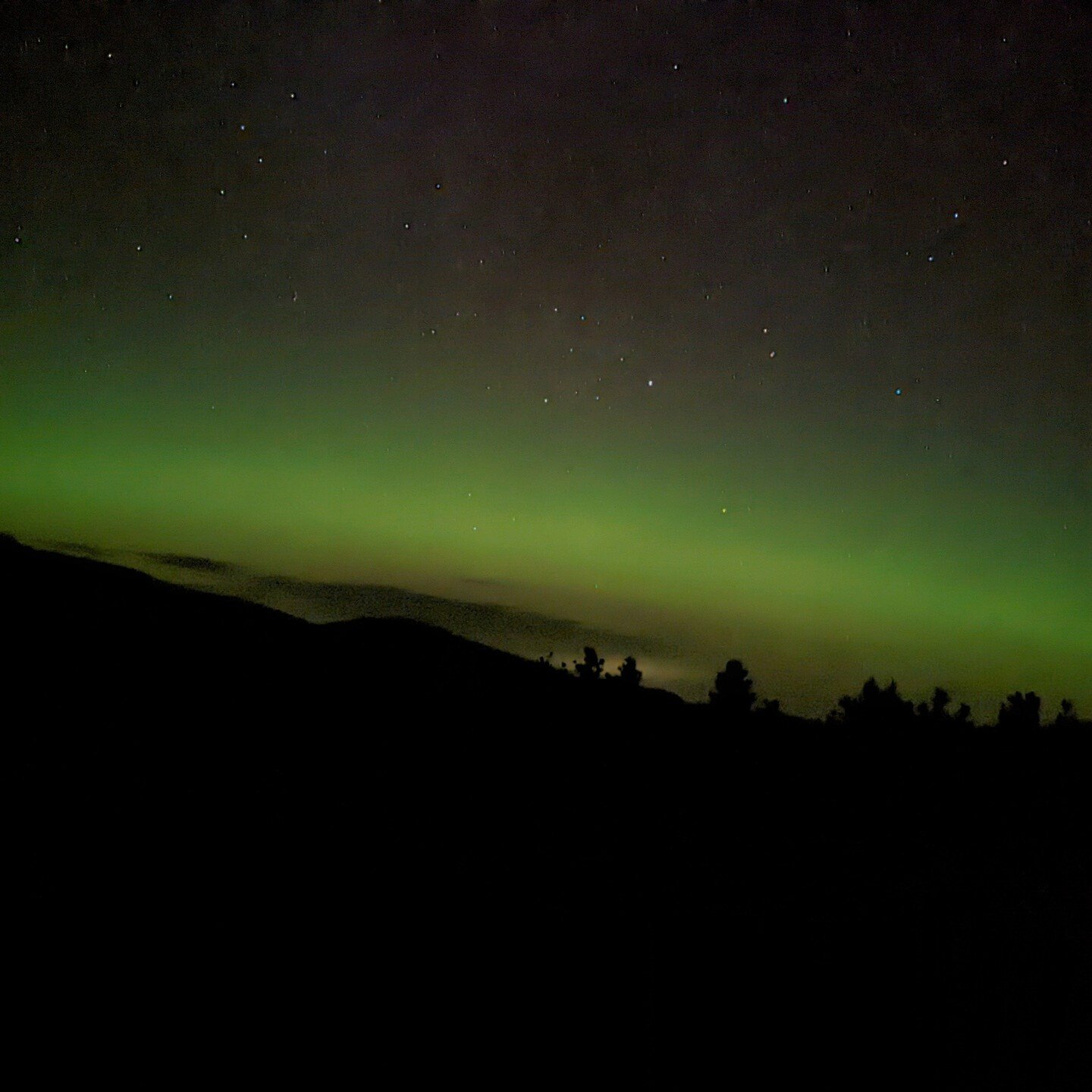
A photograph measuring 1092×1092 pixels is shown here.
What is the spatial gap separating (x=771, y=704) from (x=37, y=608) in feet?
81.6

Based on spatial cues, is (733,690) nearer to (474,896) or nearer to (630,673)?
(630,673)

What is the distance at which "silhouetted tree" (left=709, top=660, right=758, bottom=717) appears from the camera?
2847cm

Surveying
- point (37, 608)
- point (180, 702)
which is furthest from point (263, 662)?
point (37, 608)

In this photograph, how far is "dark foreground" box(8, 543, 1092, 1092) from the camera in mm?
6750

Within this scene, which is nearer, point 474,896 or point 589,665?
point 474,896

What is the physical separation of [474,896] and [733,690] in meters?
23.7

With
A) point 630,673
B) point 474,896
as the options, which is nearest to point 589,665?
point 630,673

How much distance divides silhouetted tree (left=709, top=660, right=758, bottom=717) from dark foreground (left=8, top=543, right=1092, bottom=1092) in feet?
31.7

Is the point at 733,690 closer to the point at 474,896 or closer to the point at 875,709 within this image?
the point at 875,709

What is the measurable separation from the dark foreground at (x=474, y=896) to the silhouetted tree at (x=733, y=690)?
968 centimetres

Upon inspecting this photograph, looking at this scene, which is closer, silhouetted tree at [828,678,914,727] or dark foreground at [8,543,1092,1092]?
dark foreground at [8,543,1092,1092]

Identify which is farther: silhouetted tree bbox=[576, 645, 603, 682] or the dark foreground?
silhouetted tree bbox=[576, 645, 603, 682]

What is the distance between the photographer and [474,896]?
923cm

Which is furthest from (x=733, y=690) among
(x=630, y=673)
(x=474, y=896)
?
(x=474, y=896)
